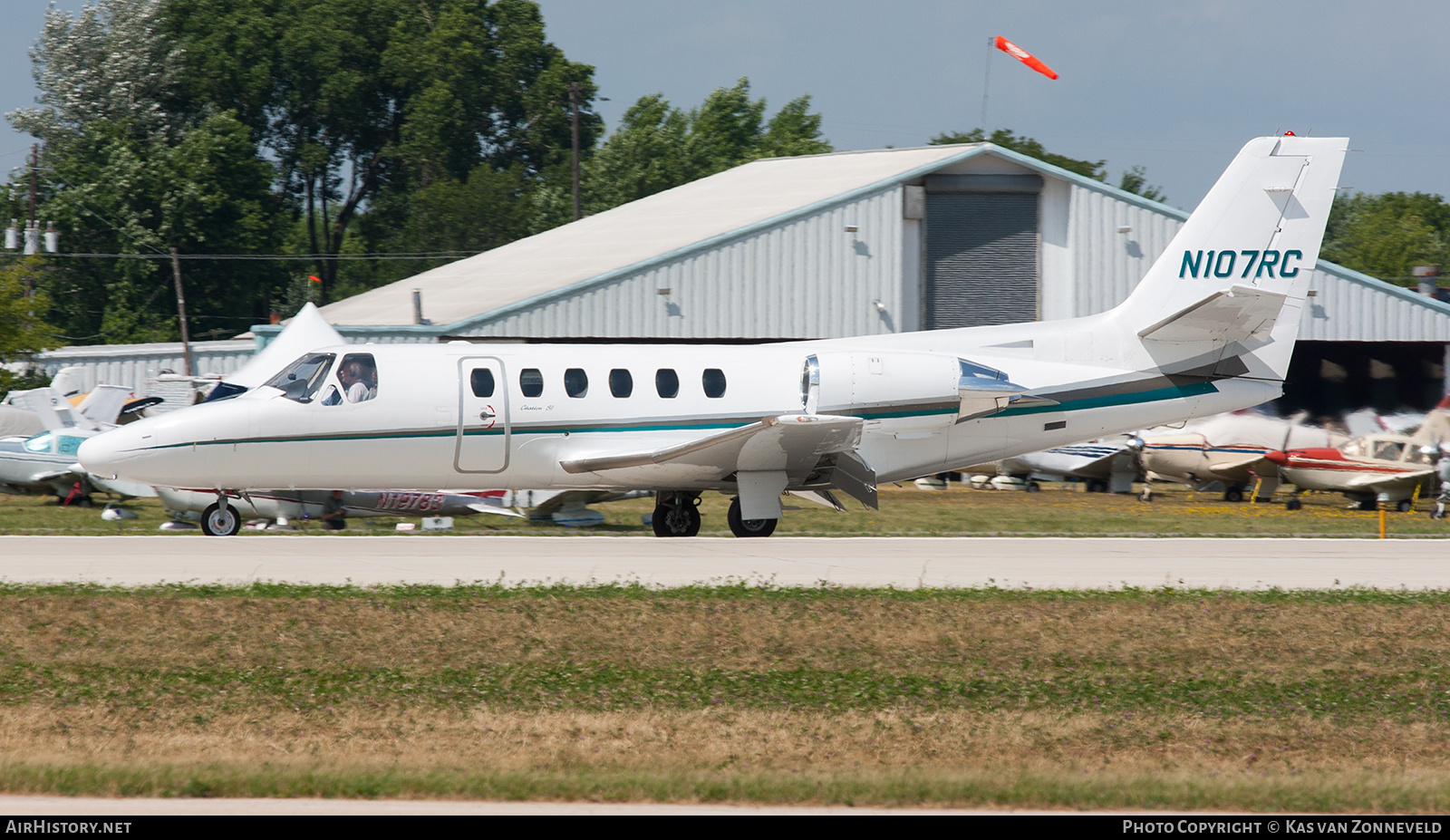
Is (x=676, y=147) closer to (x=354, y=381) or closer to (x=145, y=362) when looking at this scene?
(x=145, y=362)

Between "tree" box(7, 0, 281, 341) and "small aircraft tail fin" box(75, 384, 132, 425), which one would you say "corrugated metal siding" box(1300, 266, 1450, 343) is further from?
"tree" box(7, 0, 281, 341)

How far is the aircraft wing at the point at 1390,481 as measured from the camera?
3219 centimetres

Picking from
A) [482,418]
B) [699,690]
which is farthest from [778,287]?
[699,690]

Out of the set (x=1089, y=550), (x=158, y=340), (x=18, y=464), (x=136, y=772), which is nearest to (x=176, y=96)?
(x=158, y=340)

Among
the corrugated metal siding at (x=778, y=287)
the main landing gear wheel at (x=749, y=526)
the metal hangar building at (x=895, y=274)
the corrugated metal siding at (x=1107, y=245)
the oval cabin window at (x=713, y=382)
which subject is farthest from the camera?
the corrugated metal siding at (x=1107, y=245)

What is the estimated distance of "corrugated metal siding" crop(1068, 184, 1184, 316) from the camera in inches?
1447

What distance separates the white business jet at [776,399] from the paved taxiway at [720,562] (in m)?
0.97

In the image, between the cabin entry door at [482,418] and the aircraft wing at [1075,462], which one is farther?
the aircraft wing at [1075,462]

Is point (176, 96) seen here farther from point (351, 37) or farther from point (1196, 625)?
point (1196, 625)

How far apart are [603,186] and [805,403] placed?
2675 inches

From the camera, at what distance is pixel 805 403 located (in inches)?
782

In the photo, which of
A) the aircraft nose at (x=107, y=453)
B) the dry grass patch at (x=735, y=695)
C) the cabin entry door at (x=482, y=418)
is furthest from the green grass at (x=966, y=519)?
the dry grass patch at (x=735, y=695)

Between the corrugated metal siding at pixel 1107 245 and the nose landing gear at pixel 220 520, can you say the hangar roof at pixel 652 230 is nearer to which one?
the corrugated metal siding at pixel 1107 245

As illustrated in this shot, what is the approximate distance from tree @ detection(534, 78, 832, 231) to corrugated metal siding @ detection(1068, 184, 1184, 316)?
4945 centimetres
